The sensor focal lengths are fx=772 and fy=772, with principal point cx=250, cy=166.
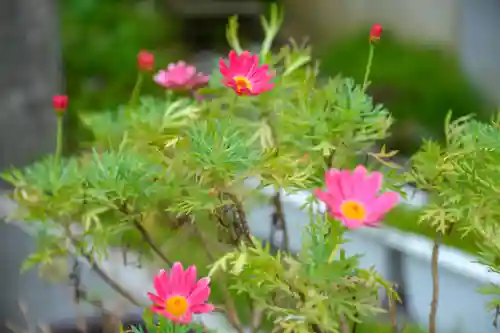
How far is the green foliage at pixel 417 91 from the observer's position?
171 inches

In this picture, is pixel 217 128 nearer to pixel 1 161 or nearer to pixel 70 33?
pixel 1 161

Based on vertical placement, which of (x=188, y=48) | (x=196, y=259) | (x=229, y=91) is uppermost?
(x=229, y=91)

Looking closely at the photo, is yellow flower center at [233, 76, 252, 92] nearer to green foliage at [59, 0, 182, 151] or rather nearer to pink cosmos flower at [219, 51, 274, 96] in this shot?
pink cosmos flower at [219, 51, 274, 96]

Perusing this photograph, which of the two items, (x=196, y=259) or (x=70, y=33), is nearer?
(x=196, y=259)

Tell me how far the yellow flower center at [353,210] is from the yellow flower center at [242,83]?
0.23 m

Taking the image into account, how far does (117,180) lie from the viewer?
99 centimetres

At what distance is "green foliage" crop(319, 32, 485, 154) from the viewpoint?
435 centimetres

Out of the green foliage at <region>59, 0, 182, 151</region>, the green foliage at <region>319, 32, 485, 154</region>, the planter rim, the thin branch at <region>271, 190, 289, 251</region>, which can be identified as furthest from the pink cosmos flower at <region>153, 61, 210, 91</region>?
the green foliage at <region>59, 0, 182, 151</region>

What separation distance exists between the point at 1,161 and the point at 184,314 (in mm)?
1099

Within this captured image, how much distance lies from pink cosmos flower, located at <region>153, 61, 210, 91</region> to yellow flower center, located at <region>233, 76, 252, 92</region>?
24cm

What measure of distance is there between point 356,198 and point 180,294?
21 centimetres

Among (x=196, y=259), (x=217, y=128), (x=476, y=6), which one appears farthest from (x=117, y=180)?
(x=476, y=6)

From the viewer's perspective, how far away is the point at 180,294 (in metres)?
0.81

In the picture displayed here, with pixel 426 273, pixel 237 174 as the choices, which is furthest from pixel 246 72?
pixel 426 273
